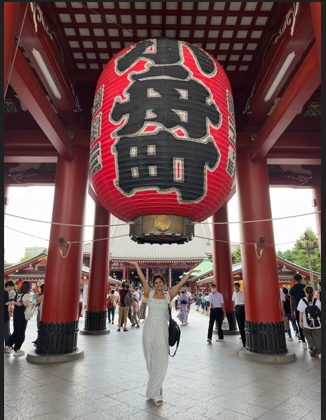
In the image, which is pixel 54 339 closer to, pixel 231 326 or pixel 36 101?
pixel 36 101

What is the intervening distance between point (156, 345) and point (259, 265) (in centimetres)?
362

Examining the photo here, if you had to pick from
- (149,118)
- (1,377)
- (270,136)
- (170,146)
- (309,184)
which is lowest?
(1,377)

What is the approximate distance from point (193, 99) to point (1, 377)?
111 inches

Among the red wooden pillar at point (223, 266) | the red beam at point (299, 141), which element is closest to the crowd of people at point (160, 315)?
the red wooden pillar at point (223, 266)

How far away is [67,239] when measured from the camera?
680cm

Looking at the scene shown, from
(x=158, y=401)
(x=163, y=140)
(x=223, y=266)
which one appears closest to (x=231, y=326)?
(x=223, y=266)

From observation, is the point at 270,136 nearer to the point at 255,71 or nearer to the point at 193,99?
the point at 255,71

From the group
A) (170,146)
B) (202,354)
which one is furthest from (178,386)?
(170,146)

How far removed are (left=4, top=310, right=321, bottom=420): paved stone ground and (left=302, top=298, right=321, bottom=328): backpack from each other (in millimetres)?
703

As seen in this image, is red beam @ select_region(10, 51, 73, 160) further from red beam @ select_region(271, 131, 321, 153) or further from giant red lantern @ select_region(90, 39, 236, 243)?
red beam @ select_region(271, 131, 321, 153)

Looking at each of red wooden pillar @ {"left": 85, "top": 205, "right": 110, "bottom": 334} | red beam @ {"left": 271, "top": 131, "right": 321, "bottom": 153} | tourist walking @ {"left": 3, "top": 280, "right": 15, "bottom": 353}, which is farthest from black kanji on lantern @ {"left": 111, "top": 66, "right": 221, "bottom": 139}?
red wooden pillar @ {"left": 85, "top": 205, "right": 110, "bottom": 334}

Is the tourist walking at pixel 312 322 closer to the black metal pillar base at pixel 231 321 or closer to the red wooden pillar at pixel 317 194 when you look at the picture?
the black metal pillar base at pixel 231 321

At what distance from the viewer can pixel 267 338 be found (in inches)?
251

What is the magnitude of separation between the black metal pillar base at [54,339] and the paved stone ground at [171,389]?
395mm
